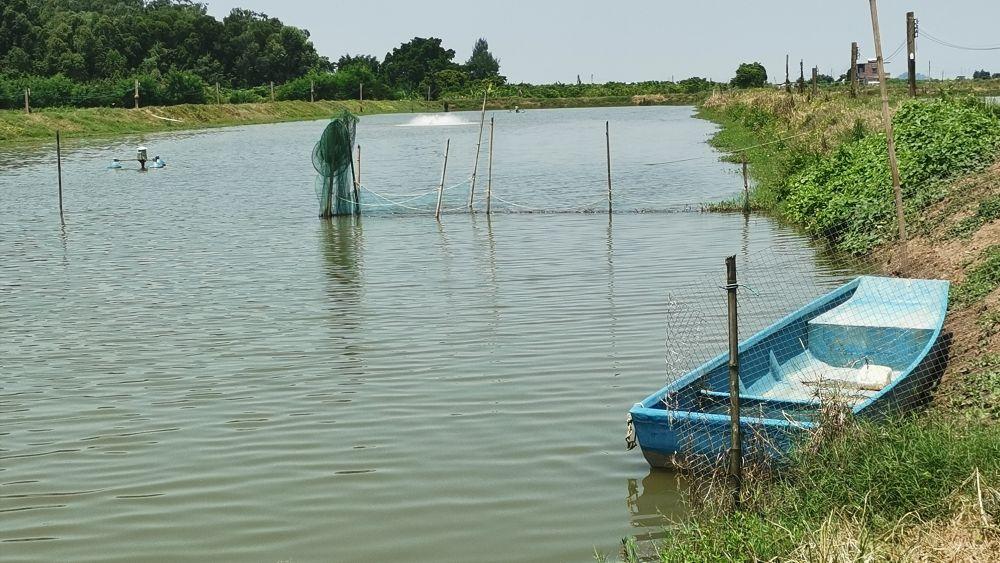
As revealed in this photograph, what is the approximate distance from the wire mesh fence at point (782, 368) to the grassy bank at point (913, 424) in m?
0.21

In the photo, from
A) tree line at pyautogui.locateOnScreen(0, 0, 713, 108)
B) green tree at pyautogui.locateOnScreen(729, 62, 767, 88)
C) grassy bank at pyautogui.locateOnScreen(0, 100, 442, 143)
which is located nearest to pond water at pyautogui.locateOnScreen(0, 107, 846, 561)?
grassy bank at pyautogui.locateOnScreen(0, 100, 442, 143)

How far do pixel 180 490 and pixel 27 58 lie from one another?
2961 inches

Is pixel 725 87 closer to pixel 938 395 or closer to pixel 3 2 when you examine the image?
pixel 3 2

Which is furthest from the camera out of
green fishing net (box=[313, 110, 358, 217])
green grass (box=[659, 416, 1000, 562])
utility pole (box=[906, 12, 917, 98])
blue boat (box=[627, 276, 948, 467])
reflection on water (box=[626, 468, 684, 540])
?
utility pole (box=[906, 12, 917, 98])

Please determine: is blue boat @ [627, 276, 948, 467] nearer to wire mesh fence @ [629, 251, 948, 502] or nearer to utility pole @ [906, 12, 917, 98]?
wire mesh fence @ [629, 251, 948, 502]

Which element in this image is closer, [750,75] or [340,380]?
[340,380]

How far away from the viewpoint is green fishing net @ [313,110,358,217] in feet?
72.3

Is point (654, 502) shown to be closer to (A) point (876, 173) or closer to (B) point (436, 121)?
(A) point (876, 173)

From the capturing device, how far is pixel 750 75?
92.5 m

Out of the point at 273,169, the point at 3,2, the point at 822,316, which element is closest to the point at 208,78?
the point at 3,2

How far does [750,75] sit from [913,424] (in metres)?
89.1

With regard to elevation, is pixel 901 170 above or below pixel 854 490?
above

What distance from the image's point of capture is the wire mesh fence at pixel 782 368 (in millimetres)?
6746

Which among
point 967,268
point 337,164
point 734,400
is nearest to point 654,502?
point 734,400
